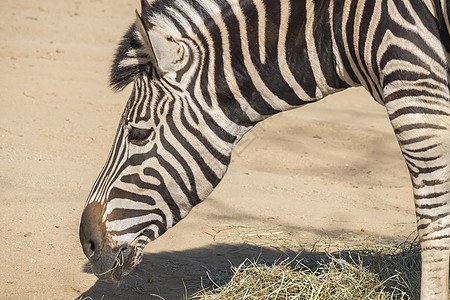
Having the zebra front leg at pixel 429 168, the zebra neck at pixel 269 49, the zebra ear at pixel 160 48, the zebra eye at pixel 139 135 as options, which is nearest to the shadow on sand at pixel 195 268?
the zebra front leg at pixel 429 168

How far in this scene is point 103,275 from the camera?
347cm

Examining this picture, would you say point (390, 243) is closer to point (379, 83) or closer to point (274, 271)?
point (274, 271)

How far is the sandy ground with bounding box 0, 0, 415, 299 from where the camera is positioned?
462 cm

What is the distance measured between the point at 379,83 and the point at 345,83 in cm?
30

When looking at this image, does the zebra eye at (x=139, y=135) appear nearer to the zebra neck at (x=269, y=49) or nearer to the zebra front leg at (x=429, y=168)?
the zebra neck at (x=269, y=49)

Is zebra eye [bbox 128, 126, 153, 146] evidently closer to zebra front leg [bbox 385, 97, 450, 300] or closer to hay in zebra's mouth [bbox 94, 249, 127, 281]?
hay in zebra's mouth [bbox 94, 249, 127, 281]

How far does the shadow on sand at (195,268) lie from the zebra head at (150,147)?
0.72 m

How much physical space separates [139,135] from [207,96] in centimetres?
41

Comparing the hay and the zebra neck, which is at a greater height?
the zebra neck

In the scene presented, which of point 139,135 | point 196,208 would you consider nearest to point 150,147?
point 139,135

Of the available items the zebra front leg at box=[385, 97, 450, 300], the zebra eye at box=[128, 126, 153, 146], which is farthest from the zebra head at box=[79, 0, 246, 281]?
the zebra front leg at box=[385, 97, 450, 300]

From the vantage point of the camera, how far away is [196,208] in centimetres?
583

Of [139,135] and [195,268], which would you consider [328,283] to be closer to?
[195,268]

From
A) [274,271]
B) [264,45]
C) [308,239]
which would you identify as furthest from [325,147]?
[264,45]
